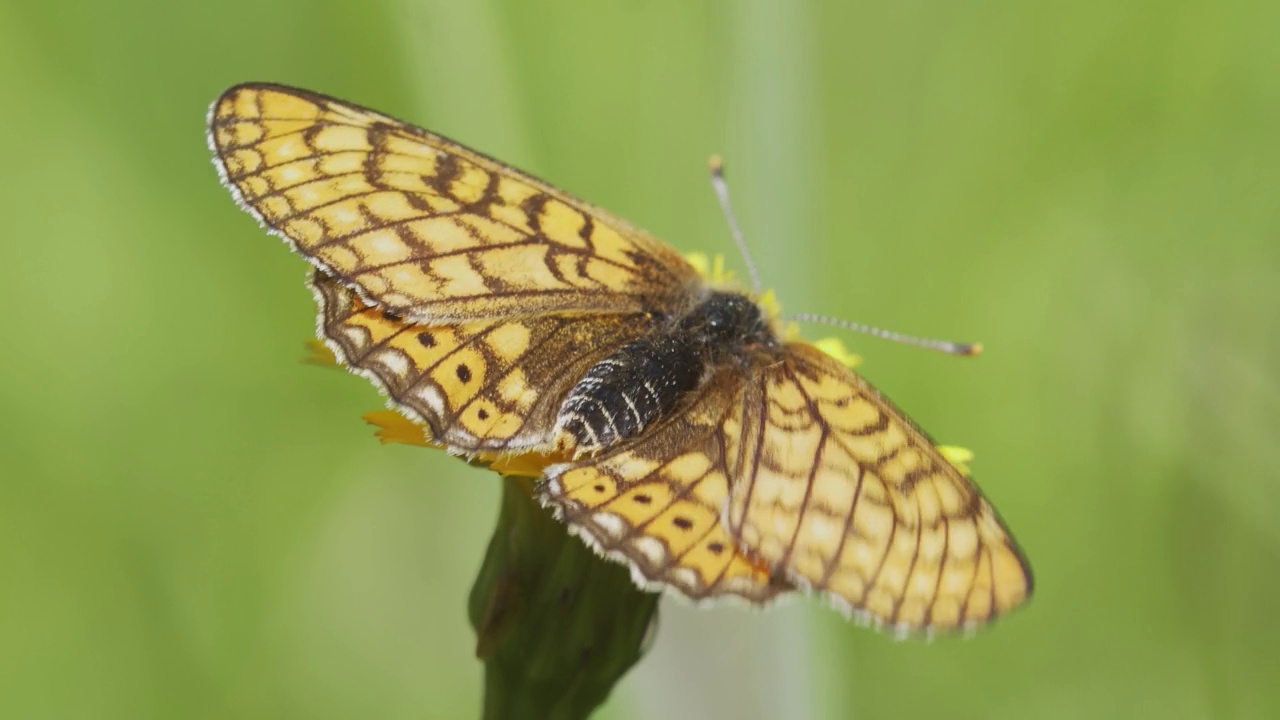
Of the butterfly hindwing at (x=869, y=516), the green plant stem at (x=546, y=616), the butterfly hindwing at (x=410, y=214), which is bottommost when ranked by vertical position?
the green plant stem at (x=546, y=616)

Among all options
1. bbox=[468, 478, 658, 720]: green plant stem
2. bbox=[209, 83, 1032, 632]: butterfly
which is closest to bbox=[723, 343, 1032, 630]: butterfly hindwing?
bbox=[209, 83, 1032, 632]: butterfly

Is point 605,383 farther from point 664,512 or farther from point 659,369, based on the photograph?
point 664,512

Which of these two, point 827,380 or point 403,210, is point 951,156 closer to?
point 827,380

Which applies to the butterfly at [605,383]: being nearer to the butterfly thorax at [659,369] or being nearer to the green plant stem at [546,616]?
the butterfly thorax at [659,369]

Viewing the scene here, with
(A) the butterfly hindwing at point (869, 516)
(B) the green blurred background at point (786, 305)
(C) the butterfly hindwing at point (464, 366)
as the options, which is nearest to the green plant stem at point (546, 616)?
(C) the butterfly hindwing at point (464, 366)

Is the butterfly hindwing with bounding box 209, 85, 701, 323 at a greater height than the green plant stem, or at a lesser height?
greater

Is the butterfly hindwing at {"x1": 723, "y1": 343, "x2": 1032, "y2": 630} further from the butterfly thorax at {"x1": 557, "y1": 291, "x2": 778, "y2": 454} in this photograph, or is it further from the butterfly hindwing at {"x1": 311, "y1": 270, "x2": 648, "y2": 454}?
the butterfly hindwing at {"x1": 311, "y1": 270, "x2": 648, "y2": 454}
